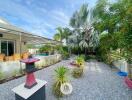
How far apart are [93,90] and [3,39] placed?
10.1 meters

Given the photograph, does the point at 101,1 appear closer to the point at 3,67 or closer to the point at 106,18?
the point at 106,18

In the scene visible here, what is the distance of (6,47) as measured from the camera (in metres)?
12.7

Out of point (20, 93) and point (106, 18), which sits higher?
point (106, 18)

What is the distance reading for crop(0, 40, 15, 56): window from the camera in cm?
1227

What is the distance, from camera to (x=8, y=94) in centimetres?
509

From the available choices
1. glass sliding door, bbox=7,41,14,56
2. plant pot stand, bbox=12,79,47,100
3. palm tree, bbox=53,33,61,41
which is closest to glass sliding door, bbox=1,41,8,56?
glass sliding door, bbox=7,41,14,56

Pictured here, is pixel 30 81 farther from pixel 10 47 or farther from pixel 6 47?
pixel 10 47

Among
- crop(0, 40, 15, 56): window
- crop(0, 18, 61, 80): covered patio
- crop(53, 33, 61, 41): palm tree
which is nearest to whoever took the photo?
crop(0, 18, 61, 80): covered patio

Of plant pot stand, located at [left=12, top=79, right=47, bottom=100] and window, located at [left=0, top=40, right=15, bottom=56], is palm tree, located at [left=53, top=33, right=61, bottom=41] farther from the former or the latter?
plant pot stand, located at [left=12, top=79, right=47, bottom=100]

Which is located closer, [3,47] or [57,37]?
[3,47]

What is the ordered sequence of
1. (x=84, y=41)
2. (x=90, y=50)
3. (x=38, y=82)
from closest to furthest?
(x=38, y=82) < (x=84, y=41) < (x=90, y=50)

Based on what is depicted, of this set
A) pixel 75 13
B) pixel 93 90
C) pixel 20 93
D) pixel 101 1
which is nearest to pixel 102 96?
pixel 93 90

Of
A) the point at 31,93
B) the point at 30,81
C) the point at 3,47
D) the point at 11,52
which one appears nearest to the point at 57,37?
the point at 11,52

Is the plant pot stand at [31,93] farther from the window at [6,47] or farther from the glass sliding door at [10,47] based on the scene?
the glass sliding door at [10,47]
